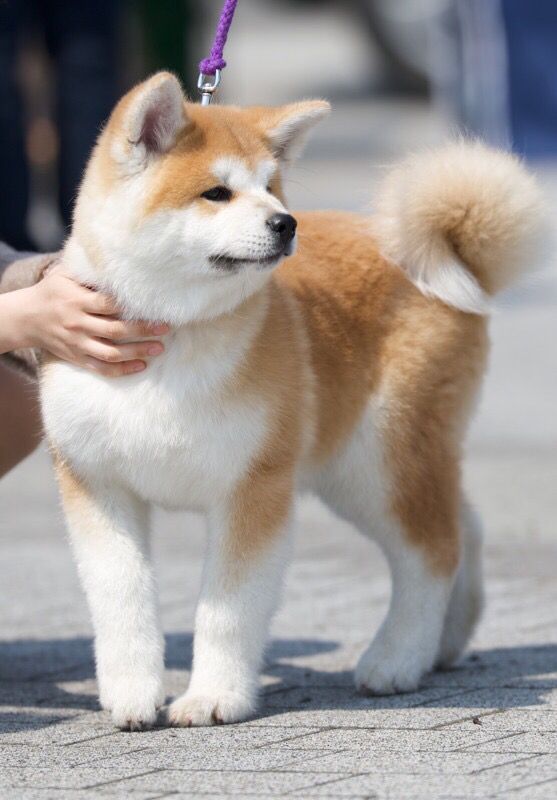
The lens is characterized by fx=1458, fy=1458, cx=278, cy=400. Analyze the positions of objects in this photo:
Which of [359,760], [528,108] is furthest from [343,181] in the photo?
[359,760]

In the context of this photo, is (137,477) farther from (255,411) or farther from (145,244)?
(145,244)

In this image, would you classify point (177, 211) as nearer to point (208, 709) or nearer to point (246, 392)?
point (246, 392)

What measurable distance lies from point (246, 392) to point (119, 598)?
54cm

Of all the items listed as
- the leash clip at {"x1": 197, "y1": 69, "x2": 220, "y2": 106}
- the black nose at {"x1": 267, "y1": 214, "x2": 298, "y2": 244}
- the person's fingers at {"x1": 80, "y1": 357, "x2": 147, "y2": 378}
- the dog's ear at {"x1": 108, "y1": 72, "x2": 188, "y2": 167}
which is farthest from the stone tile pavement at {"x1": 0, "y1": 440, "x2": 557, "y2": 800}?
the leash clip at {"x1": 197, "y1": 69, "x2": 220, "y2": 106}

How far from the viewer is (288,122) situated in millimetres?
3350

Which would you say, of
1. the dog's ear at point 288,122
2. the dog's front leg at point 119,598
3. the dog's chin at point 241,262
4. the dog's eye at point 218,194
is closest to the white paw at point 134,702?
the dog's front leg at point 119,598

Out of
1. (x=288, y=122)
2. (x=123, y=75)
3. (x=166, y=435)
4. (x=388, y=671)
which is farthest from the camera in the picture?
(x=123, y=75)

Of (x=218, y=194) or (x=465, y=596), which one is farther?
(x=465, y=596)

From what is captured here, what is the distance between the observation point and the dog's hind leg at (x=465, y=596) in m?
3.81

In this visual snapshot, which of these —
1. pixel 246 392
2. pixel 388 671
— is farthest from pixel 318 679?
pixel 246 392

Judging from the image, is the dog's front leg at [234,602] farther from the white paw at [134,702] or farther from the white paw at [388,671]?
the white paw at [388,671]

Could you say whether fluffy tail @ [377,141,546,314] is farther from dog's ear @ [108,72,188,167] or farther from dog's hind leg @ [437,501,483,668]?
dog's ear @ [108,72,188,167]

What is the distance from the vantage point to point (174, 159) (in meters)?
3.13

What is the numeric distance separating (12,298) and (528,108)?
5.99m
